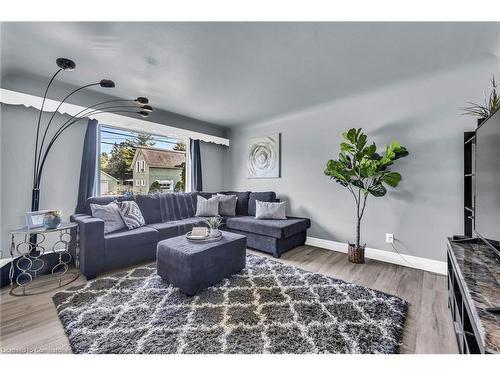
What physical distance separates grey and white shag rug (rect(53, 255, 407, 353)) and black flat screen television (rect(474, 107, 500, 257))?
0.84m

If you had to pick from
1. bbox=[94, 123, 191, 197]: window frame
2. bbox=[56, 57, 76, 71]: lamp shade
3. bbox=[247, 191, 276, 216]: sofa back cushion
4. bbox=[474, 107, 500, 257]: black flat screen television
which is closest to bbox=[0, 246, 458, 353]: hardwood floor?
bbox=[474, 107, 500, 257]: black flat screen television

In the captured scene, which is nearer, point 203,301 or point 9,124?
point 203,301

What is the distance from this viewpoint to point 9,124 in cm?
244

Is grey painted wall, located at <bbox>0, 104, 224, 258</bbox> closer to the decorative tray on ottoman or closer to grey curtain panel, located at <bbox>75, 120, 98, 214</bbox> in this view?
grey curtain panel, located at <bbox>75, 120, 98, 214</bbox>

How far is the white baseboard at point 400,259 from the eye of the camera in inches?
96.2

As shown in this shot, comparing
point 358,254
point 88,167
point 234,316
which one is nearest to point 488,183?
point 358,254

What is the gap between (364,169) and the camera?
260 cm

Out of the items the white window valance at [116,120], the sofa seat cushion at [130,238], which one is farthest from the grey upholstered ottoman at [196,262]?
the white window valance at [116,120]

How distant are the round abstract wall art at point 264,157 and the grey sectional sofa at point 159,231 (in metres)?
0.52

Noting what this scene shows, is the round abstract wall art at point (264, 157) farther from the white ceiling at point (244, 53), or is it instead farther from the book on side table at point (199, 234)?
the book on side table at point (199, 234)

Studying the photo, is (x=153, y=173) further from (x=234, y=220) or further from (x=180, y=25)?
(x=180, y=25)
